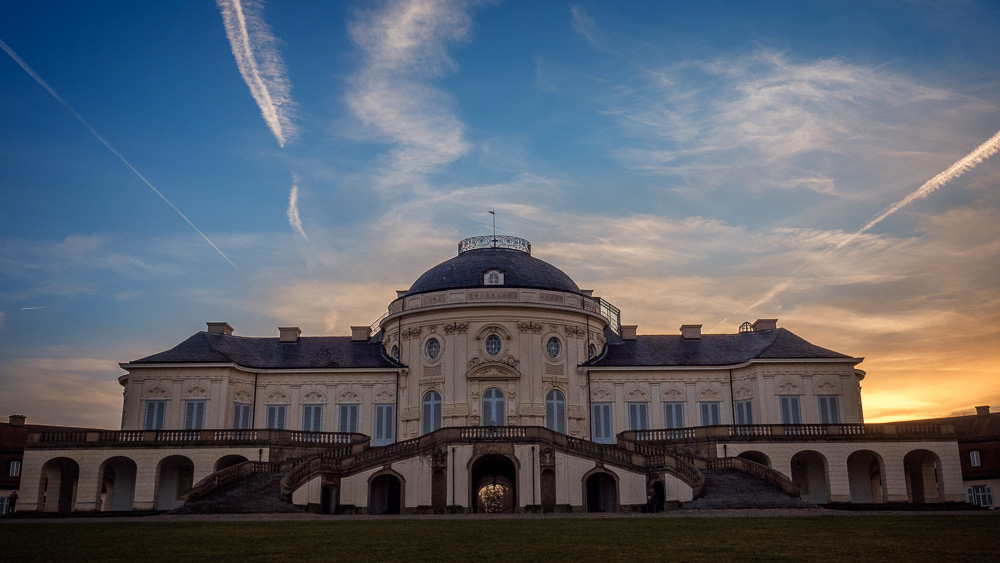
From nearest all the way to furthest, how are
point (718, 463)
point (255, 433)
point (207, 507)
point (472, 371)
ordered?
point (207, 507)
point (718, 463)
point (255, 433)
point (472, 371)

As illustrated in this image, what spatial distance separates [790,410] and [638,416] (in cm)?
794

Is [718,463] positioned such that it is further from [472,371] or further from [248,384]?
[248,384]

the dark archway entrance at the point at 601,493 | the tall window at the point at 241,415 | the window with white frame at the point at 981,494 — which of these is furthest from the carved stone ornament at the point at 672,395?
the tall window at the point at 241,415

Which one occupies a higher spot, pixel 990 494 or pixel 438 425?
pixel 438 425

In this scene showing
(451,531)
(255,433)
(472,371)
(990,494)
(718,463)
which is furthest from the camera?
(990,494)

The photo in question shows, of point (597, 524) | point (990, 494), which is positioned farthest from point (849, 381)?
point (597, 524)

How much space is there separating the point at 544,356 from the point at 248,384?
16490 mm

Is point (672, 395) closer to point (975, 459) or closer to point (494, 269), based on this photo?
point (494, 269)

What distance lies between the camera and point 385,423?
49.0 meters

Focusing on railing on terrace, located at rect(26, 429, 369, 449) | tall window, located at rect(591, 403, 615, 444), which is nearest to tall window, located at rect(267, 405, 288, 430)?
railing on terrace, located at rect(26, 429, 369, 449)

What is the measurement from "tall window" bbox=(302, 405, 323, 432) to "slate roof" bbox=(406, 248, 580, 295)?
26.9ft

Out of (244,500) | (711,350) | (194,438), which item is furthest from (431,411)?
(711,350)

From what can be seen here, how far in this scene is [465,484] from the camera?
38.4 m

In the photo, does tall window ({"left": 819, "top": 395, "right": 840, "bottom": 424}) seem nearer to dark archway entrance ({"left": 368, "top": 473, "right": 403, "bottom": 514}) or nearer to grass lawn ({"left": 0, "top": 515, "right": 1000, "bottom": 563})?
dark archway entrance ({"left": 368, "top": 473, "right": 403, "bottom": 514})
